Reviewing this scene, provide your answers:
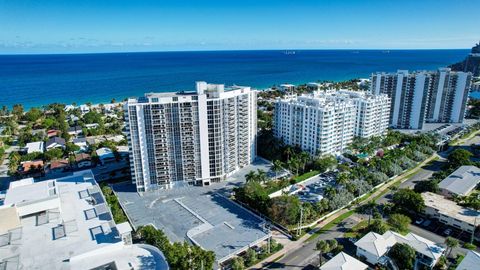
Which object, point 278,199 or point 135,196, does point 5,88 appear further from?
point 278,199

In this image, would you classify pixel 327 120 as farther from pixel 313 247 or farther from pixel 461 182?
pixel 313 247

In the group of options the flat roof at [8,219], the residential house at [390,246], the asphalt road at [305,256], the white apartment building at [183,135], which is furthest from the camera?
the white apartment building at [183,135]

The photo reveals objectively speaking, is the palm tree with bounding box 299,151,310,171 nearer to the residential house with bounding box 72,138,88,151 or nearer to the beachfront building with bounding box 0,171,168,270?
the beachfront building with bounding box 0,171,168,270

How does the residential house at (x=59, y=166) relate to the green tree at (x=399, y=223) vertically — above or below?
below

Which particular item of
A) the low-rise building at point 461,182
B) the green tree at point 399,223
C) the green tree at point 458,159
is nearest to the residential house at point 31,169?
the green tree at point 399,223

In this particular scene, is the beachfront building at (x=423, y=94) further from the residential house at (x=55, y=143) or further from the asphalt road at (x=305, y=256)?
the residential house at (x=55, y=143)

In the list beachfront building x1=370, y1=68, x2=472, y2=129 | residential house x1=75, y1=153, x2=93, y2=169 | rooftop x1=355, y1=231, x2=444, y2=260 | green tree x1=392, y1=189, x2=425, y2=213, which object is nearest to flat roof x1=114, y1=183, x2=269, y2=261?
rooftop x1=355, y1=231, x2=444, y2=260
